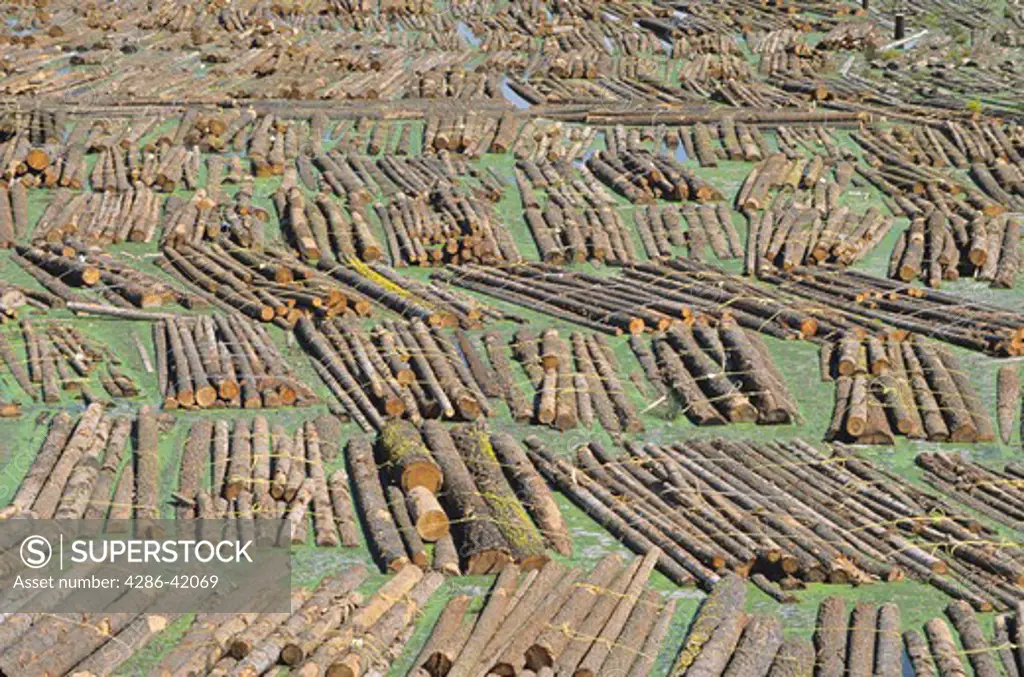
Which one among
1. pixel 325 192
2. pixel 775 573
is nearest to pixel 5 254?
pixel 325 192

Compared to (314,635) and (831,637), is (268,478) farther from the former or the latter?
(831,637)

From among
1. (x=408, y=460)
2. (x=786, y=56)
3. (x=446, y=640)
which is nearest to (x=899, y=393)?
(x=408, y=460)

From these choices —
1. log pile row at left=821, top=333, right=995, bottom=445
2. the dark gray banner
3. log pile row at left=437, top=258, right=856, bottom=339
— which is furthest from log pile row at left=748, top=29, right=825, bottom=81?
the dark gray banner

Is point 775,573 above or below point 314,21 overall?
above

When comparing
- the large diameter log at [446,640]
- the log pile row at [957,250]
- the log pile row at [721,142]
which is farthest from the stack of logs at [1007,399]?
the log pile row at [721,142]

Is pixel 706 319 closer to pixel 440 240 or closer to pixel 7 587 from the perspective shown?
pixel 440 240

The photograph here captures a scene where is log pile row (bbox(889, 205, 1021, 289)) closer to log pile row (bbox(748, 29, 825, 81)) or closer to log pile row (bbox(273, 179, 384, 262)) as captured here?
log pile row (bbox(273, 179, 384, 262))
